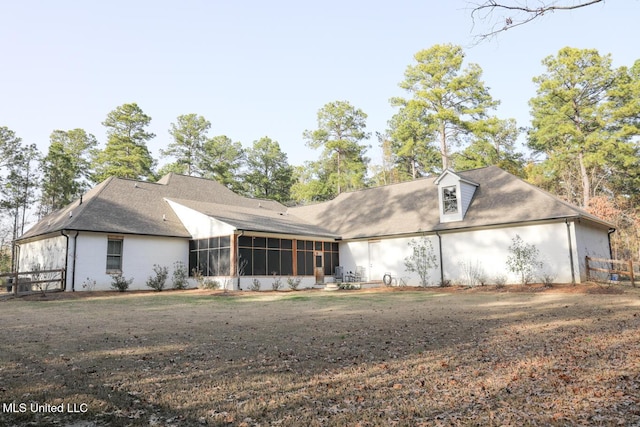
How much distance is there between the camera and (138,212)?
968 inches

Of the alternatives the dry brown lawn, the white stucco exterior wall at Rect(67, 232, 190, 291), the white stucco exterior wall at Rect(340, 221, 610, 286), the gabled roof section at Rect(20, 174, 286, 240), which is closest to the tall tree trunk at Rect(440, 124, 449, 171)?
the white stucco exterior wall at Rect(340, 221, 610, 286)

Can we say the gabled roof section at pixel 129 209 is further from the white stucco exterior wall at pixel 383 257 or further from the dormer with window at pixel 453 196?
the dormer with window at pixel 453 196

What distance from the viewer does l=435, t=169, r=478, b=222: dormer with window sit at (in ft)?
74.1

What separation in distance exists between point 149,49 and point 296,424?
55.8ft

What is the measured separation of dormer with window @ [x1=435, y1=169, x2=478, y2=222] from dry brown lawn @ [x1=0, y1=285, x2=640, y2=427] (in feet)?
41.0

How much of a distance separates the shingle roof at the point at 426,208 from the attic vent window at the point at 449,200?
765 millimetres

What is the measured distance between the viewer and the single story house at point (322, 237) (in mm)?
20516

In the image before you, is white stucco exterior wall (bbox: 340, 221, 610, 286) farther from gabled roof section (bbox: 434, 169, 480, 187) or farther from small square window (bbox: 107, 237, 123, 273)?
small square window (bbox: 107, 237, 123, 273)

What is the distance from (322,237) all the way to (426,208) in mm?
6403

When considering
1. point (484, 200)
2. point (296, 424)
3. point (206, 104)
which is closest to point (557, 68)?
point (484, 200)

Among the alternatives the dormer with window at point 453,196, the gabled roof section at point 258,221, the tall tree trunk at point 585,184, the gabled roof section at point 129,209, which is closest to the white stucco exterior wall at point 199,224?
the gabled roof section at point 258,221

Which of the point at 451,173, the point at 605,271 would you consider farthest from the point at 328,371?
the point at 451,173

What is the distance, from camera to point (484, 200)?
75.3 ft

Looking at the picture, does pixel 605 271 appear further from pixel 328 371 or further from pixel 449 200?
pixel 328 371
